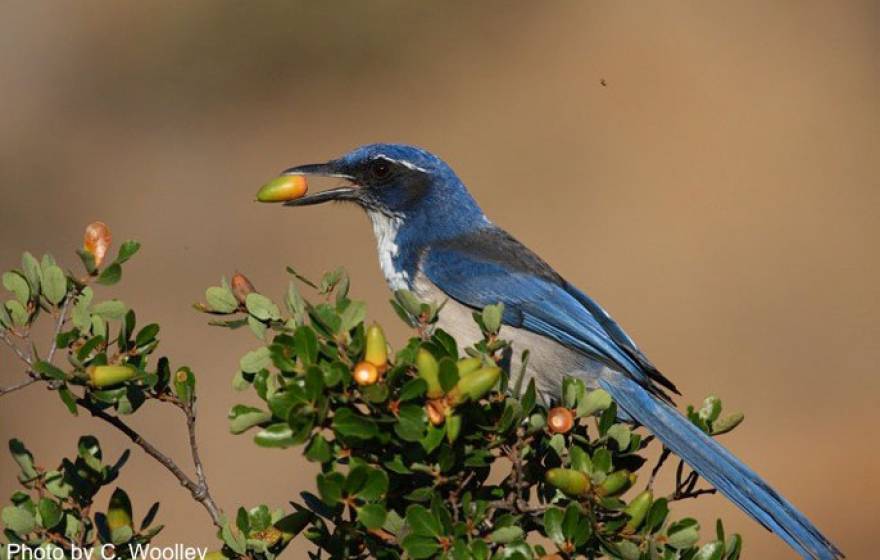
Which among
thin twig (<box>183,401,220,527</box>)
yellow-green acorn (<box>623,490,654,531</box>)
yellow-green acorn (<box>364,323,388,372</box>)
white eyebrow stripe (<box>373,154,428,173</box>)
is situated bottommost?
thin twig (<box>183,401,220,527</box>)

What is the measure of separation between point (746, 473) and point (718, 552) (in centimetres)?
106

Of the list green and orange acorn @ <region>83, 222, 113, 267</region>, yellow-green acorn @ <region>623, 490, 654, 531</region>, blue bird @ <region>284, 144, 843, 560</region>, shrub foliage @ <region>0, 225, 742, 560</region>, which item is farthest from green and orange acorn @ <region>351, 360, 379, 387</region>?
blue bird @ <region>284, 144, 843, 560</region>

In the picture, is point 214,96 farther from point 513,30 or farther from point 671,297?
point 671,297

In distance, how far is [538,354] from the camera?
488 cm

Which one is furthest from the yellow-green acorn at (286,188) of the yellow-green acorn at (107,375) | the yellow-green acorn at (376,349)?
the yellow-green acorn at (376,349)

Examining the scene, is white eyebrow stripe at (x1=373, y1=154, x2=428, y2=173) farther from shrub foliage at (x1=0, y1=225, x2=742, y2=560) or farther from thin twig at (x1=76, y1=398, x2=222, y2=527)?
thin twig at (x1=76, y1=398, x2=222, y2=527)

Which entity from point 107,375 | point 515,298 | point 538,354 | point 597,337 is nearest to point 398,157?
point 515,298

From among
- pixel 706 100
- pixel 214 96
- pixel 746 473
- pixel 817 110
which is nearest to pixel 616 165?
pixel 706 100

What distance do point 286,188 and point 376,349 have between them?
7.15ft

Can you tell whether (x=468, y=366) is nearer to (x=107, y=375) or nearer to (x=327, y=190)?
(x=107, y=375)

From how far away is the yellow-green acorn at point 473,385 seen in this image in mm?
2953

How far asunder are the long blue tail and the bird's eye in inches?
58.6

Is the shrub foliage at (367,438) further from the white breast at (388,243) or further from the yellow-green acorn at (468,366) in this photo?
the white breast at (388,243)

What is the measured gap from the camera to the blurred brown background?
912cm
